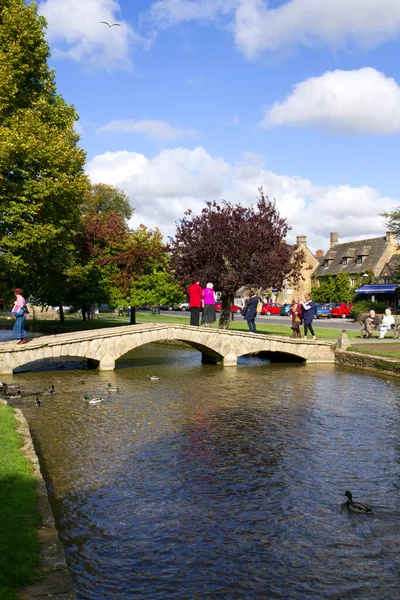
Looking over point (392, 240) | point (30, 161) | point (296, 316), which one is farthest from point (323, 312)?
point (30, 161)

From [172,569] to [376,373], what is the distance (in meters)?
18.3

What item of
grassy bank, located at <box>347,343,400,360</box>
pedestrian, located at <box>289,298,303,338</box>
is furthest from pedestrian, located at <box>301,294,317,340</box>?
grassy bank, located at <box>347,343,400,360</box>

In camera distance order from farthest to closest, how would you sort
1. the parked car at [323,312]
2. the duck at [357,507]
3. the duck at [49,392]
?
the parked car at [323,312]
the duck at [49,392]
the duck at [357,507]

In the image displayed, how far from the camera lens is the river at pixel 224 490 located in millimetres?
7559

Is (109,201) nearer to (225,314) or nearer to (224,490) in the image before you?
A: (225,314)

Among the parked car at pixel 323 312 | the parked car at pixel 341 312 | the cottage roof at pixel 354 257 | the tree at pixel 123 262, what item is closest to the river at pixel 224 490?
the tree at pixel 123 262

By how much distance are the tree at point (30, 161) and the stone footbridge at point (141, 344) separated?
4323mm

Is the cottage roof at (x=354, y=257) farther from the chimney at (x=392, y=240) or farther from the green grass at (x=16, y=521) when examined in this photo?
the green grass at (x=16, y=521)

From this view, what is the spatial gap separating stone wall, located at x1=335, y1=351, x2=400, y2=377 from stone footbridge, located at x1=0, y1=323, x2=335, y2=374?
106 cm

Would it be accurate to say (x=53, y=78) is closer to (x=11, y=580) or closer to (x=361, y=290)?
(x=11, y=580)

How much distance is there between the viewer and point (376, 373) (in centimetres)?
2431

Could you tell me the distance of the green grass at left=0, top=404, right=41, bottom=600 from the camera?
20.1 ft

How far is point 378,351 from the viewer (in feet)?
85.8

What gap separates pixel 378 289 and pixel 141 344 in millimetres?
50794
